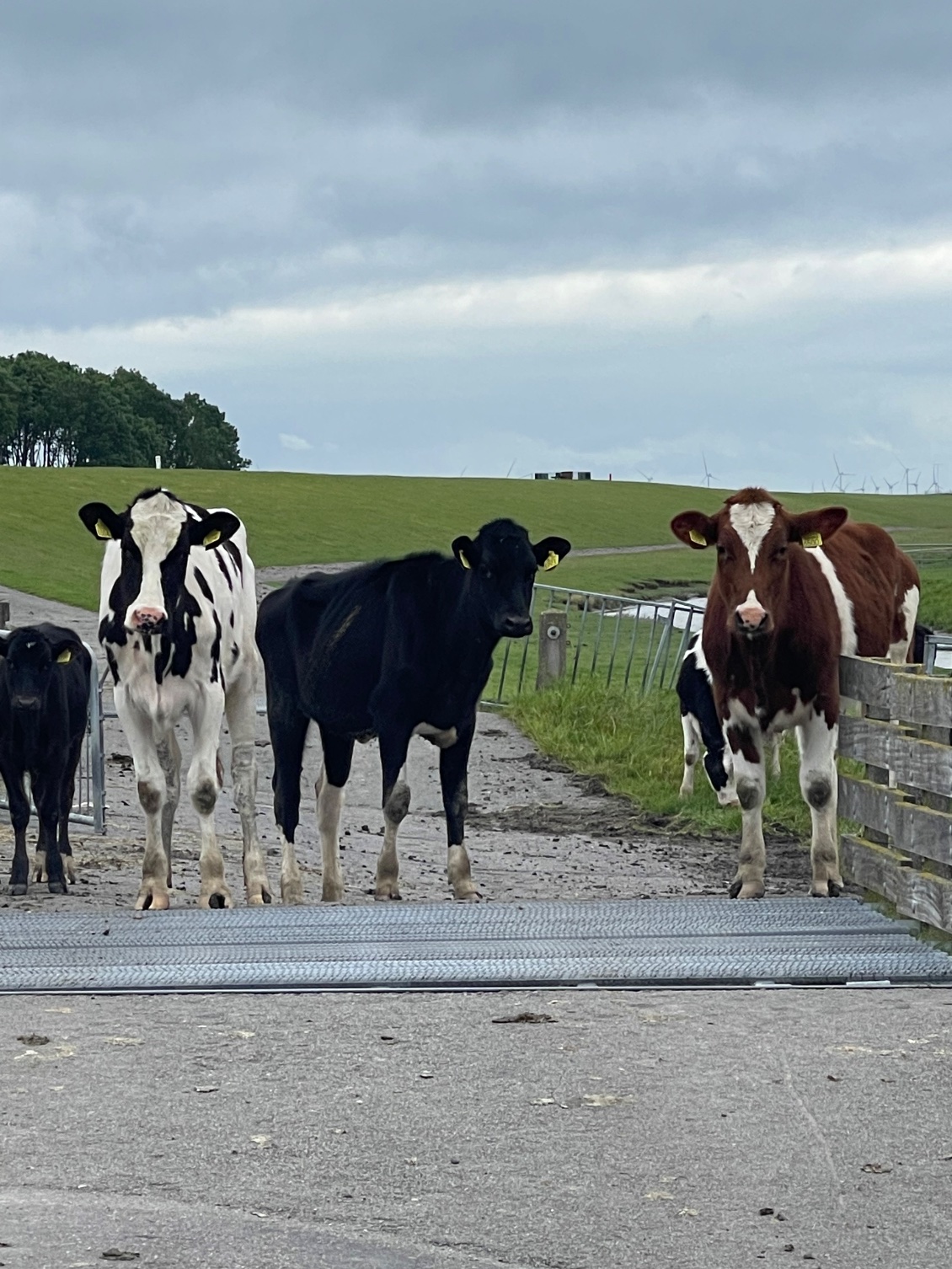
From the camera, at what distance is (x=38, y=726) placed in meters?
13.0

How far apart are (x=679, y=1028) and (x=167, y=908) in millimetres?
4736

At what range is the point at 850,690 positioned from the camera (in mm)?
10695

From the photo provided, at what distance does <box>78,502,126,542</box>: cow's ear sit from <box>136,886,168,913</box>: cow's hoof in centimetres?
204

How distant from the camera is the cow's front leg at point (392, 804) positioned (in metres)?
11.6

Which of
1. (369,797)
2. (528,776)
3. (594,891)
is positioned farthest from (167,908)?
(528,776)

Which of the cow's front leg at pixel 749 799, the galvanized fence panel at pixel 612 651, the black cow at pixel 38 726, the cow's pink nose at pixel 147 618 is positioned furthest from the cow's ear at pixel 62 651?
the galvanized fence panel at pixel 612 651

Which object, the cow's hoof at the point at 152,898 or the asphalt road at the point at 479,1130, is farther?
the cow's hoof at the point at 152,898

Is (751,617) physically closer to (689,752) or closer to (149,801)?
(149,801)

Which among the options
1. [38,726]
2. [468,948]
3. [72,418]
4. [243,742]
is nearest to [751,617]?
[468,948]

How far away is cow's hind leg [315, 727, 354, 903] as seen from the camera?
12.0 meters

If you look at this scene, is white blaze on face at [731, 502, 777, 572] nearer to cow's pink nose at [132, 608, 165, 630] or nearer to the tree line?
cow's pink nose at [132, 608, 165, 630]

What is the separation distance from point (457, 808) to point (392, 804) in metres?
0.39

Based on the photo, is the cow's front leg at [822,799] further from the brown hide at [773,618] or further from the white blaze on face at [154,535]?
the white blaze on face at [154,535]

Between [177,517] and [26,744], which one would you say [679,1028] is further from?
[26,744]
